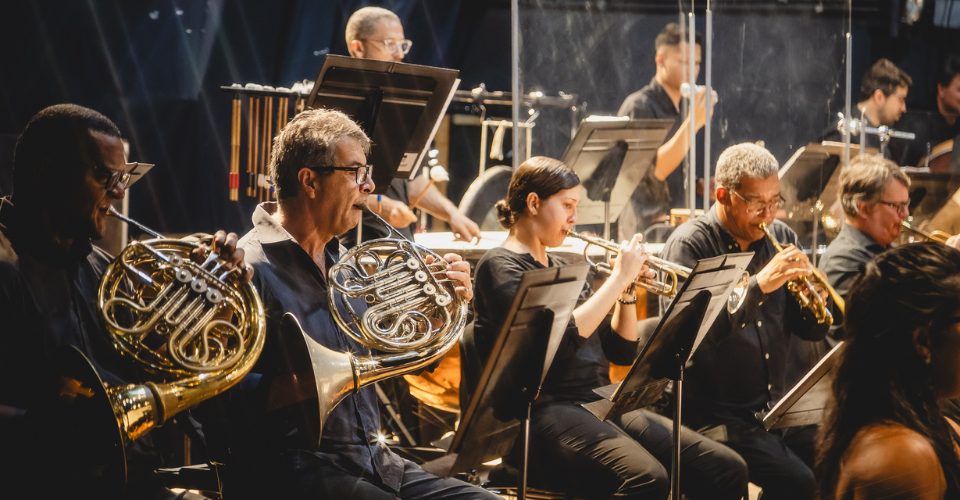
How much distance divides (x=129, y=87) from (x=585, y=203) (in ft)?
9.97

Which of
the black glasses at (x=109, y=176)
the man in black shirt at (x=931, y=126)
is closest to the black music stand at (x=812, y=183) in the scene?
the man in black shirt at (x=931, y=126)

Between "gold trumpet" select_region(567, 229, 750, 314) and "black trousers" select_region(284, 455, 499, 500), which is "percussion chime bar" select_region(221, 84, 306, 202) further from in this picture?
"black trousers" select_region(284, 455, 499, 500)

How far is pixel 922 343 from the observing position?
188 centimetres

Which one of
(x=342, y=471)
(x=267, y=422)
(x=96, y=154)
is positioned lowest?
(x=342, y=471)

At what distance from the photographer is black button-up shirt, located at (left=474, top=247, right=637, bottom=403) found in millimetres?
3387

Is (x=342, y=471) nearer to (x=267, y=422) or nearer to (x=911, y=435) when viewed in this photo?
(x=267, y=422)

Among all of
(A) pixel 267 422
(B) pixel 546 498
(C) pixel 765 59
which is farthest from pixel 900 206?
(A) pixel 267 422

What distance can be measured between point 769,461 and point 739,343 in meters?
0.51

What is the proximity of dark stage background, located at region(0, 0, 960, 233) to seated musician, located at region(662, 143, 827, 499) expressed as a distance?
1.89 meters

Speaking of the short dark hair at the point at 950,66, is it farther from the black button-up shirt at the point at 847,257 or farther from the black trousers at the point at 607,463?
the black trousers at the point at 607,463

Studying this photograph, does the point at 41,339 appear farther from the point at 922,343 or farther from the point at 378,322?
the point at 922,343

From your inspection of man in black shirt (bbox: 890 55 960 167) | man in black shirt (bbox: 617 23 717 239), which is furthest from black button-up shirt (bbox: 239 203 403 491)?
man in black shirt (bbox: 890 55 960 167)

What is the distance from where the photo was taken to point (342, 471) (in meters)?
2.54

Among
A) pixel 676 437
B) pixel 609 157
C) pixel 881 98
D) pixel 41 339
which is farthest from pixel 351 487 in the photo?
pixel 881 98
